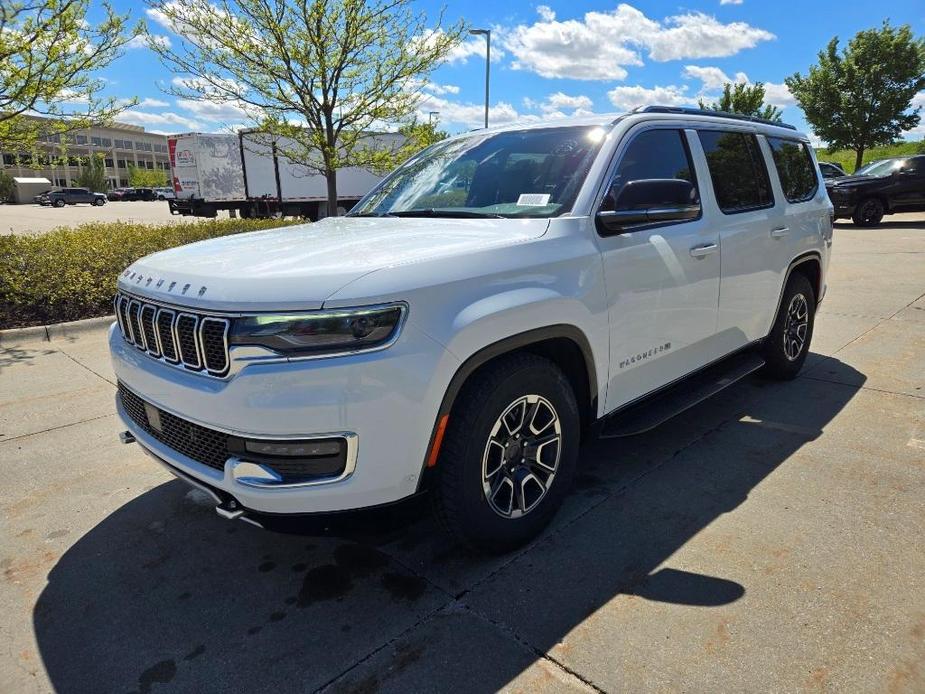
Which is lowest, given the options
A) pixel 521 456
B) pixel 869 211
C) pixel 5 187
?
pixel 521 456

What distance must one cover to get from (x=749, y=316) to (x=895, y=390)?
1.66 metres

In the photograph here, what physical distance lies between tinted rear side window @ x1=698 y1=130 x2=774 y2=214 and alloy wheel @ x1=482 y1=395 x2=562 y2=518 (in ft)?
6.28

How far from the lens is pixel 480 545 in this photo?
2.62 metres

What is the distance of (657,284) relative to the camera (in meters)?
3.18

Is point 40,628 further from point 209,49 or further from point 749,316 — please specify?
point 209,49

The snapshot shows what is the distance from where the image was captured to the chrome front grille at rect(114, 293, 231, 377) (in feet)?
7.15

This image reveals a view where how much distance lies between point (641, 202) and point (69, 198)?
6727 cm

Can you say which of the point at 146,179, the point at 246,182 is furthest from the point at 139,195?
the point at 246,182

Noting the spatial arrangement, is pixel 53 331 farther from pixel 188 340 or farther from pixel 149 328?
pixel 188 340

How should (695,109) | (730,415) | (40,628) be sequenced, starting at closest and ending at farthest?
(40,628)
(695,109)
(730,415)

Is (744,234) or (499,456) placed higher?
(744,234)

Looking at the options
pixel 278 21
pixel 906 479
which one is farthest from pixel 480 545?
pixel 278 21

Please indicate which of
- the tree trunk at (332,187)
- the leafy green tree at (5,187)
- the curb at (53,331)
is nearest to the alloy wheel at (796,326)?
the curb at (53,331)

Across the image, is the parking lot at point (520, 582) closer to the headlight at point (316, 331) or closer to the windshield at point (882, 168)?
the headlight at point (316, 331)
